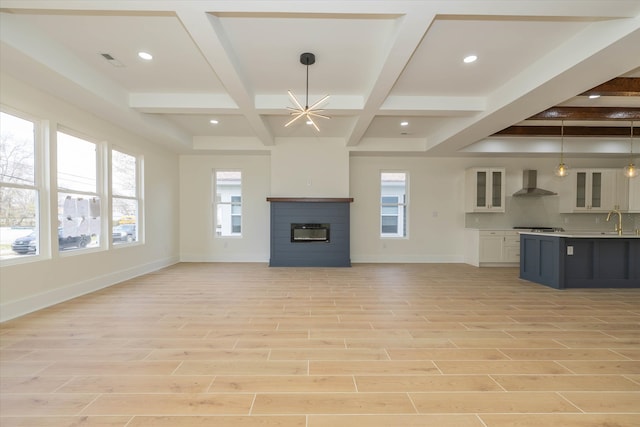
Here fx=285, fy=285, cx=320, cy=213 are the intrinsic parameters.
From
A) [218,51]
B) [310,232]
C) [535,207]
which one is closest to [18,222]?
[218,51]

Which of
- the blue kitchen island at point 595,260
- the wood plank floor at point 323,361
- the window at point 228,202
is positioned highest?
→ the window at point 228,202

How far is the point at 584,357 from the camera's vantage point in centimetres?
230

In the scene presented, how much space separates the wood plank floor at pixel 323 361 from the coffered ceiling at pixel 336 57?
8.62 ft

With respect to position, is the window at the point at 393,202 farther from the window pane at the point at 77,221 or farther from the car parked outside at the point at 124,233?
the window pane at the point at 77,221

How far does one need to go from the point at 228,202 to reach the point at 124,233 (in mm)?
2426

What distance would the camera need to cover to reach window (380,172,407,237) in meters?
7.23

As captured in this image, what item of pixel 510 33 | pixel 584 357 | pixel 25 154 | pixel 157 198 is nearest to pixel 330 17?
pixel 510 33

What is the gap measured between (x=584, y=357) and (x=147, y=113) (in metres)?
6.12

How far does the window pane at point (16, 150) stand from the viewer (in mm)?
3119

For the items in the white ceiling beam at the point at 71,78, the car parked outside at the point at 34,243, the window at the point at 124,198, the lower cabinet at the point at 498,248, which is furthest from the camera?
the lower cabinet at the point at 498,248

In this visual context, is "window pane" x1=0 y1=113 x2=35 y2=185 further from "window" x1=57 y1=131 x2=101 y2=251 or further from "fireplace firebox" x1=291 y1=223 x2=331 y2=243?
"fireplace firebox" x1=291 y1=223 x2=331 y2=243

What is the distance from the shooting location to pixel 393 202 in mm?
7250

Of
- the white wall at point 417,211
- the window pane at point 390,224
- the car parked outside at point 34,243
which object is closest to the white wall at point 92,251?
the car parked outside at point 34,243

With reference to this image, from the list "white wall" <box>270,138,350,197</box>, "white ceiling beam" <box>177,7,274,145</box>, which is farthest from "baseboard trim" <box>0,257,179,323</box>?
"white ceiling beam" <box>177,7,274,145</box>
